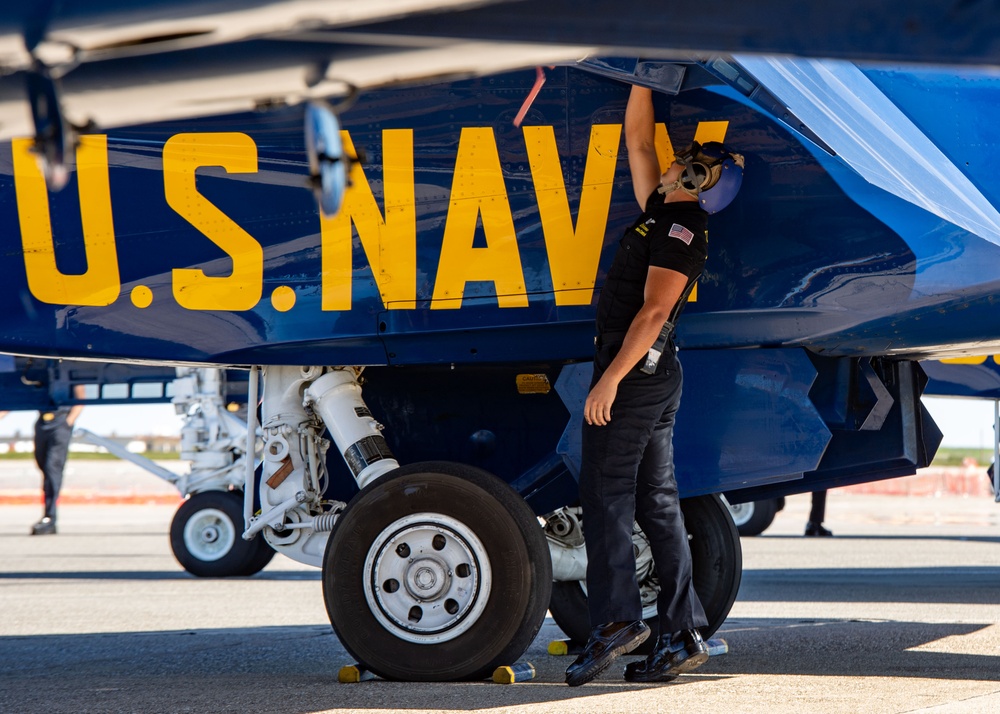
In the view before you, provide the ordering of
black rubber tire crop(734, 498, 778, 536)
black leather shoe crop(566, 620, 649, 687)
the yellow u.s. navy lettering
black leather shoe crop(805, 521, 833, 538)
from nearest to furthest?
1. black leather shoe crop(566, 620, 649, 687)
2. the yellow u.s. navy lettering
3. black rubber tire crop(734, 498, 778, 536)
4. black leather shoe crop(805, 521, 833, 538)

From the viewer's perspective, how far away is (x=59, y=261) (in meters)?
5.09

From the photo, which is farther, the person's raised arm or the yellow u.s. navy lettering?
the yellow u.s. navy lettering

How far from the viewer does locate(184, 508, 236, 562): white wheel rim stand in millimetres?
10312

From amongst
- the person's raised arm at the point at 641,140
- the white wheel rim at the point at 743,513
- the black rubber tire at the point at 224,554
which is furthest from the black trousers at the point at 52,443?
the person's raised arm at the point at 641,140

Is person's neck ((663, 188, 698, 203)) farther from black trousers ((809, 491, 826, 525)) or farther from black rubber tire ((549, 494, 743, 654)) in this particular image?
black trousers ((809, 491, 826, 525))

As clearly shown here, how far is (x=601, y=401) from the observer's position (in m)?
4.29

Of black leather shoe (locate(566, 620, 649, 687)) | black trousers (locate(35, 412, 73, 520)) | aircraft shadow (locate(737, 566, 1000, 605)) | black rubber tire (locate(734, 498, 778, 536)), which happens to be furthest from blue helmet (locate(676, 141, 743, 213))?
black trousers (locate(35, 412, 73, 520))

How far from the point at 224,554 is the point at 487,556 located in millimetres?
6412

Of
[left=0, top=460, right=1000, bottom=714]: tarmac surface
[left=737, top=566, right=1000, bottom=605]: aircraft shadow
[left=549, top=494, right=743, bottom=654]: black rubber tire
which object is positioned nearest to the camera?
[left=0, top=460, right=1000, bottom=714]: tarmac surface

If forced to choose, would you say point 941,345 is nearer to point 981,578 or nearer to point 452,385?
point 452,385

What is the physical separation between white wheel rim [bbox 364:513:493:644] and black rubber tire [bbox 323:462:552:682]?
22 mm

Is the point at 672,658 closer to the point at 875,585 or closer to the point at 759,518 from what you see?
the point at 875,585

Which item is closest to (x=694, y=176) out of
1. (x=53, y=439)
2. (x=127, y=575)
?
(x=127, y=575)

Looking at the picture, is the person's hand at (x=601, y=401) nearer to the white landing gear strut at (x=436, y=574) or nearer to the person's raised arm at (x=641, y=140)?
the white landing gear strut at (x=436, y=574)
